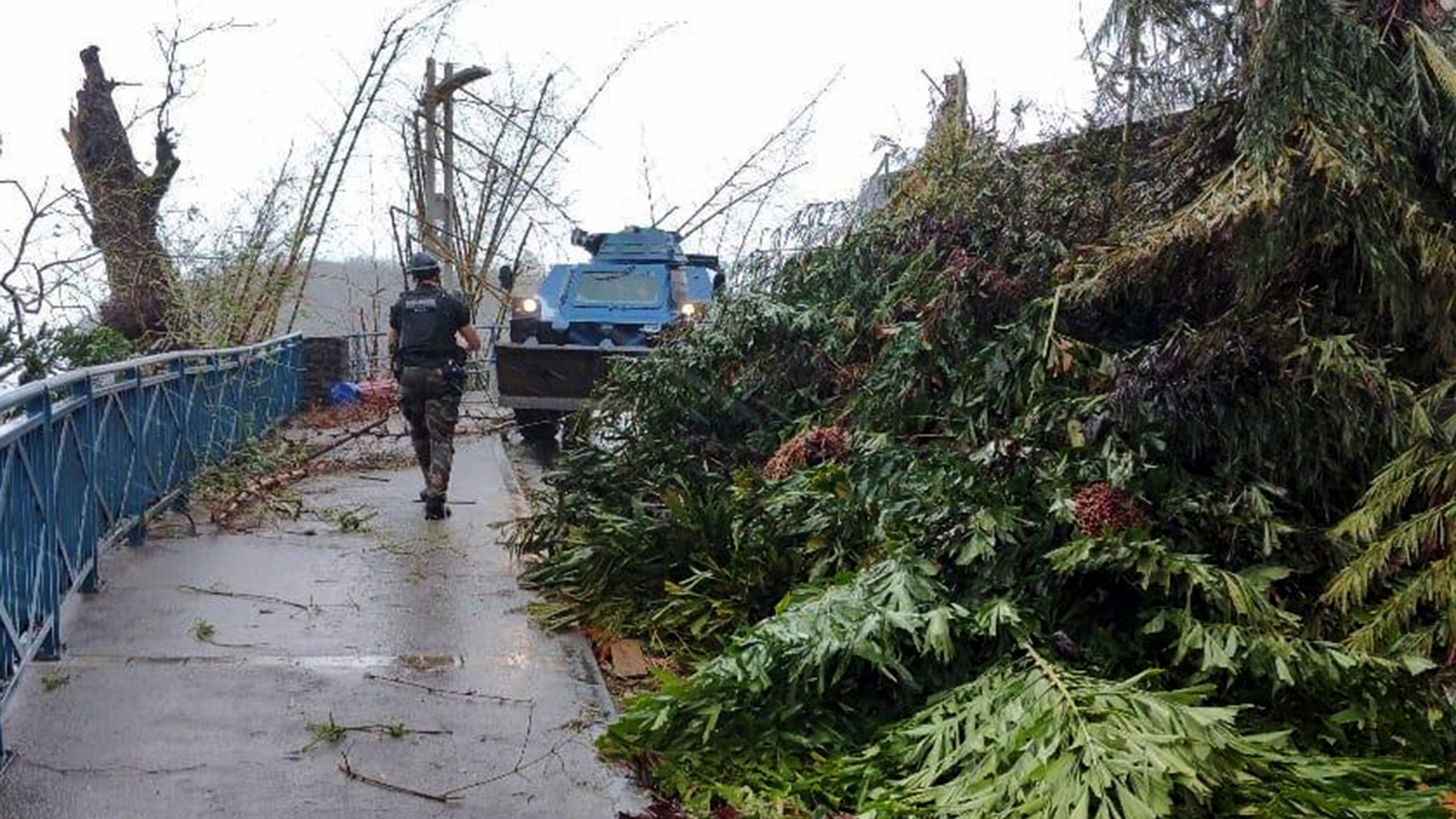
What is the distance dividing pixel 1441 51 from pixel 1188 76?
1092 mm

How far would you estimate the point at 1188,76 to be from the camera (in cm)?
645

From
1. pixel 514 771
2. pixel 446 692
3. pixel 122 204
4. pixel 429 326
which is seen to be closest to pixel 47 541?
pixel 446 692

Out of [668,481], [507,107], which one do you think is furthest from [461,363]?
[507,107]

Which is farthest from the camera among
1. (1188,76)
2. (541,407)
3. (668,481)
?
(541,407)

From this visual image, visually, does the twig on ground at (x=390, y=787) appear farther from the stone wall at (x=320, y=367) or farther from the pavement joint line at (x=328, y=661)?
the stone wall at (x=320, y=367)

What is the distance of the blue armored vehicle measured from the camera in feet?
46.1

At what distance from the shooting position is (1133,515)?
16.4 feet

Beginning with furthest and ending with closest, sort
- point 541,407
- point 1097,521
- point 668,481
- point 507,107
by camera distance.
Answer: point 507,107, point 541,407, point 668,481, point 1097,521

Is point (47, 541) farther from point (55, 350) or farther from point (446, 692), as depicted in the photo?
point (55, 350)

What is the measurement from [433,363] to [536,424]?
3.95m

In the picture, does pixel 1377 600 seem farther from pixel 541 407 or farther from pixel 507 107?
pixel 507 107

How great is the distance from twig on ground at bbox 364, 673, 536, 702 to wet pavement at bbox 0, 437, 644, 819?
0.01m

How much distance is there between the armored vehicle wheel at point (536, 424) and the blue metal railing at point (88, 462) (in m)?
2.98

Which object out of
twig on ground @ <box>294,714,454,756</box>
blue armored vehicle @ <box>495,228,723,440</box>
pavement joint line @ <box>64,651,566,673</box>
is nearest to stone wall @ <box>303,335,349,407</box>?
blue armored vehicle @ <box>495,228,723,440</box>
